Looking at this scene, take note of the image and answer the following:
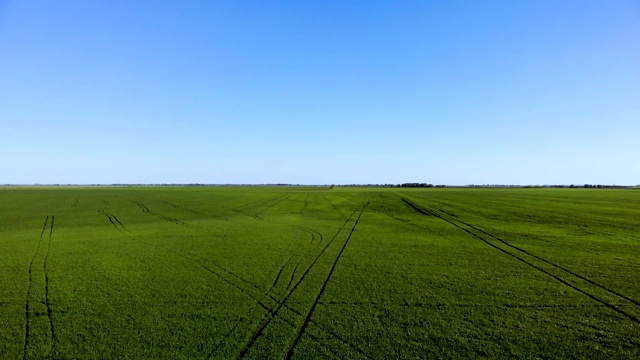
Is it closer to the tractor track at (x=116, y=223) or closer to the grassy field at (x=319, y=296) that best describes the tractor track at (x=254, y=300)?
the grassy field at (x=319, y=296)

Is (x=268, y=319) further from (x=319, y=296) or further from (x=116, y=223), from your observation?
(x=116, y=223)

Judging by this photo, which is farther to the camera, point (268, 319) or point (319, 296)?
point (319, 296)

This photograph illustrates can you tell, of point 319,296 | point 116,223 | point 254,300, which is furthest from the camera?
point 116,223

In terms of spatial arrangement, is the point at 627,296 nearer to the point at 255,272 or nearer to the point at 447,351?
the point at 447,351

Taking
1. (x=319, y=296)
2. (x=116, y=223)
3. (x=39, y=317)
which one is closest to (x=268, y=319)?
(x=319, y=296)

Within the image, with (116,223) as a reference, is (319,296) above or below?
below

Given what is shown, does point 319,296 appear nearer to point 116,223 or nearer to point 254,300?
point 254,300

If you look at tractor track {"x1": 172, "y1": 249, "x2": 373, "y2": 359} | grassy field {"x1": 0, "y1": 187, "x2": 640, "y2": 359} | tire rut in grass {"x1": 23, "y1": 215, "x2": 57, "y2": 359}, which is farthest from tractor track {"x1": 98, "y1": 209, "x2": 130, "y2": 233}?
tractor track {"x1": 172, "y1": 249, "x2": 373, "y2": 359}

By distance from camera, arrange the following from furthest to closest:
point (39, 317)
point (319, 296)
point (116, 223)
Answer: point (116, 223), point (319, 296), point (39, 317)

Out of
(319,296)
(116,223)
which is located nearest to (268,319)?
(319,296)

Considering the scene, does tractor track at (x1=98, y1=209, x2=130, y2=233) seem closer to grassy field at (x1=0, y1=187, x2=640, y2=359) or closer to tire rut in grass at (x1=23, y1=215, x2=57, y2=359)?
grassy field at (x1=0, y1=187, x2=640, y2=359)
